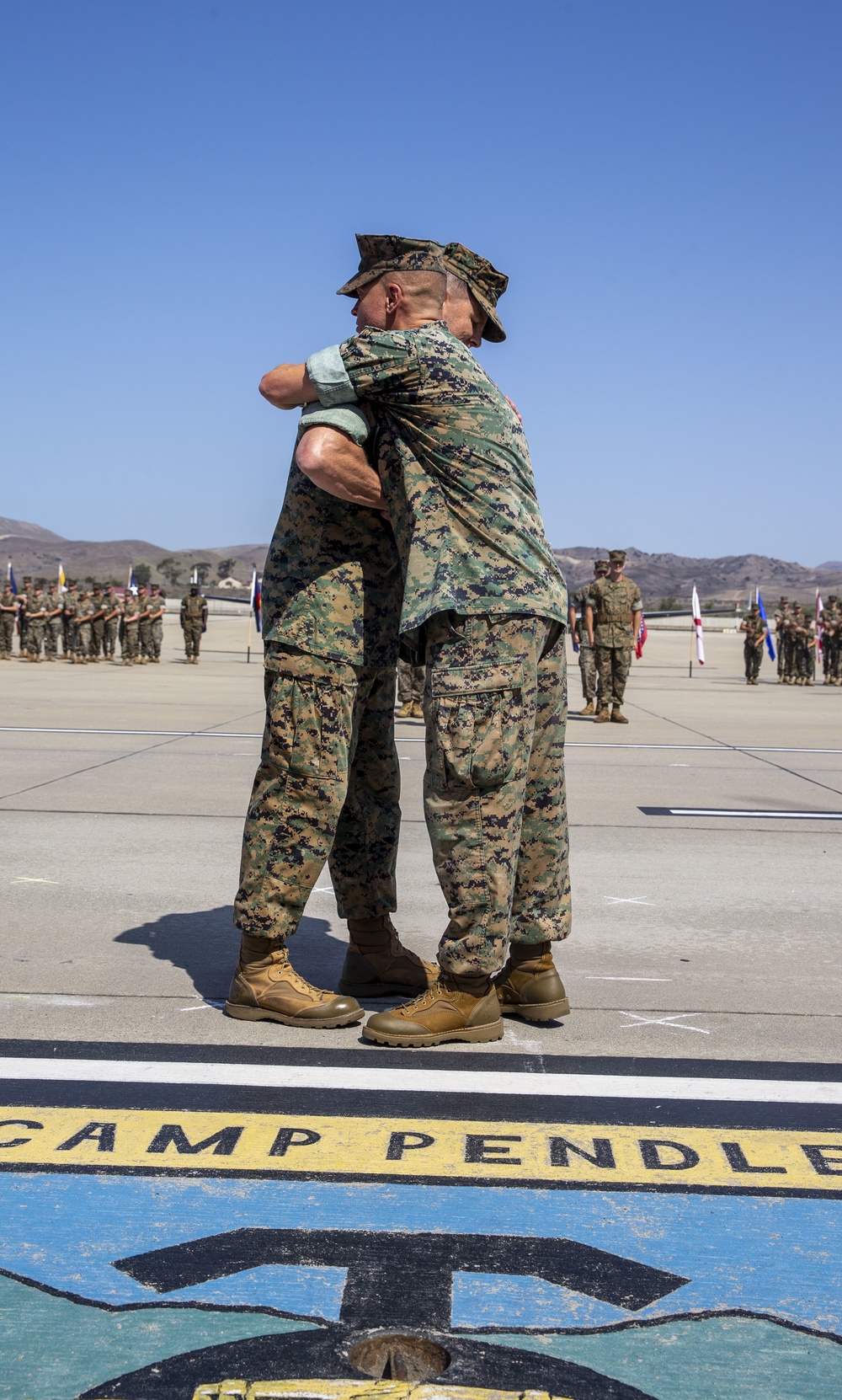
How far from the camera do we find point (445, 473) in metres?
3.30

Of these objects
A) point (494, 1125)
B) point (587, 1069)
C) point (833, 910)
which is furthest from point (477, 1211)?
point (833, 910)

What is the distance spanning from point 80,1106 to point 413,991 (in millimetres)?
1239

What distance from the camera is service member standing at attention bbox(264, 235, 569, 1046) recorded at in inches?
127

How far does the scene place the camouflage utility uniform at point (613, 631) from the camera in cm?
1481

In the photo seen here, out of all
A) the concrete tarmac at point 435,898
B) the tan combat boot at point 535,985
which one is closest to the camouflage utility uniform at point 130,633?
the concrete tarmac at point 435,898

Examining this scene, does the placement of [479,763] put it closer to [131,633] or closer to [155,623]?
[131,633]

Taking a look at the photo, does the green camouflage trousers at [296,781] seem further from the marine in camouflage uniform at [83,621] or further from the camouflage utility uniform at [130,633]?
the marine in camouflage uniform at [83,621]

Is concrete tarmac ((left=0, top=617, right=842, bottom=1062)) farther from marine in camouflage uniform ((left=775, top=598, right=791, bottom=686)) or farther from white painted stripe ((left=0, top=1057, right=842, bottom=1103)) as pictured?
marine in camouflage uniform ((left=775, top=598, right=791, bottom=686))

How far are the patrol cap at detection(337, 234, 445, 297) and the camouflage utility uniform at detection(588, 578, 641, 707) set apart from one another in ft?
37.1

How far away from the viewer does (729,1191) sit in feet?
8.16

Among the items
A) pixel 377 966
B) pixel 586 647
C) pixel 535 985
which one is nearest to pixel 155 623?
pixel 586 647

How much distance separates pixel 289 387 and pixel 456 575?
24.8 inches

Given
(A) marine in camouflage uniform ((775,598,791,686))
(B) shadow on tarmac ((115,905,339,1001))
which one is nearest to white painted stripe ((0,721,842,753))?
(B) shadow on tarmac ((115,905,339,1001))

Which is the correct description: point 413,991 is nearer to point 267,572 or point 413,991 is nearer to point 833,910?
point 267,572
